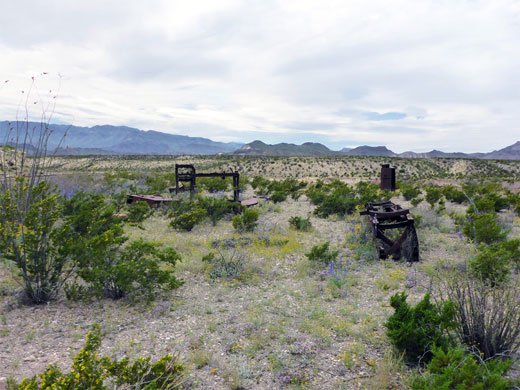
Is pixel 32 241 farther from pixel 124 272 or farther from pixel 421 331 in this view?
pixel 421 331

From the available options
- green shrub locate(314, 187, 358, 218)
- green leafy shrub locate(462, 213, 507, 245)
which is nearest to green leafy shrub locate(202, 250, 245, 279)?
green leafy shrub locate(462, 213, 507, 245)

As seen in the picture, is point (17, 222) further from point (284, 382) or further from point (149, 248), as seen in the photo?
point (284, 382)

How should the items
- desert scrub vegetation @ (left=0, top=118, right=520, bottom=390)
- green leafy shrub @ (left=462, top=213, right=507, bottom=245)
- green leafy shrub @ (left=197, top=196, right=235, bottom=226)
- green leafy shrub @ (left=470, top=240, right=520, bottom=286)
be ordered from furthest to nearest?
green leafy shrub @ (left=197, top=196, right=235, bottom=226) < green leafy shrub @ (left=462, top=213, right=507, bottom=245) < green leafy shrub @ (left=470, top=240, right=520, bottom=286) < desert scrub vegetation @ (left=0, top=118, right=520, bottom=390)

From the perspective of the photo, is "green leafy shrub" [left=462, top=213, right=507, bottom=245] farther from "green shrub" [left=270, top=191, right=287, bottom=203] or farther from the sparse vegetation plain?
"green shrub" [left=270, top=191, right=287, bottom=203]

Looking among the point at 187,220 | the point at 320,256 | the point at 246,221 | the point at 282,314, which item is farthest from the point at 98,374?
the point at 187,220

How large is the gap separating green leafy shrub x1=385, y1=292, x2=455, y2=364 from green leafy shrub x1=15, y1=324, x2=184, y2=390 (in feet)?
8.99

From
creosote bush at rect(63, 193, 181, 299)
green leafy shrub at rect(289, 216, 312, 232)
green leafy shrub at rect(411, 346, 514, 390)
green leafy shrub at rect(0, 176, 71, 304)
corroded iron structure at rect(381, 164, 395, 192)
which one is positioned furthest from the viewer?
corroded iron structure at rect(381, 164, 395, 192)

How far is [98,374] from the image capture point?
267cm

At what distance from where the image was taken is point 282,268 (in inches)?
296

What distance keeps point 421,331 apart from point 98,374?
3.62 meters

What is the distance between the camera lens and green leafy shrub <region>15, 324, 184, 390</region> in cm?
251

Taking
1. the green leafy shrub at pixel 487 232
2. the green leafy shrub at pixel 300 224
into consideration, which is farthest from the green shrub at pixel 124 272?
the green leafy shrub at pixel 487 232

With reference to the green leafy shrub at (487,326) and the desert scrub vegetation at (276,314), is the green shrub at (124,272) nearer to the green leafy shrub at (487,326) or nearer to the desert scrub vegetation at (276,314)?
the desert scrub vegetation at (276,314)

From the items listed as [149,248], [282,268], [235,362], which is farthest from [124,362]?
[282,268]
